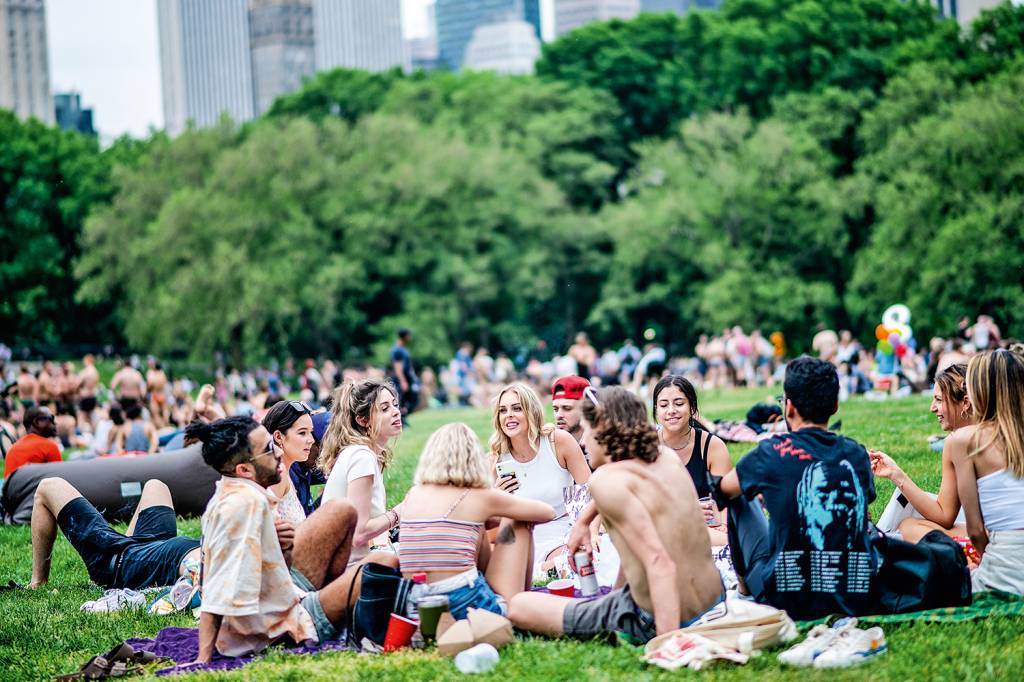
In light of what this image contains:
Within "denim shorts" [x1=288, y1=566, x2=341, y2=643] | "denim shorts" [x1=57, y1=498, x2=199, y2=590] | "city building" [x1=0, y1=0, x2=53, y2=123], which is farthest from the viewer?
"city building" [x1=0, y1=0, x2=53, y2=123]

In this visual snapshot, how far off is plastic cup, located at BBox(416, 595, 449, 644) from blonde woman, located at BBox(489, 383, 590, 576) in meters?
1.85

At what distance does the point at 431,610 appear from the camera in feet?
20.0

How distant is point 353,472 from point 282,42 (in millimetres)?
151295

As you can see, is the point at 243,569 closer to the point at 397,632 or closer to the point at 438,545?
the point at 397,632

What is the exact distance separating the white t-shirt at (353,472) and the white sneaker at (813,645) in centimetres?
270

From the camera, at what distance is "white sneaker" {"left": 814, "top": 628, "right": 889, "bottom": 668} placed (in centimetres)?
527

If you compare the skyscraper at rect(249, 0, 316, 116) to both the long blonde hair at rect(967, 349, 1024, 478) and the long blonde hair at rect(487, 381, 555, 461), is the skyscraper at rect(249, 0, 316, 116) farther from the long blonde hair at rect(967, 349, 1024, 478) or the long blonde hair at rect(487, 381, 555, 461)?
the long blonde hair at rect(967, 349, 1024, 478)

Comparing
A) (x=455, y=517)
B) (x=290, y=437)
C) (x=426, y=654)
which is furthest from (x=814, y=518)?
(x=290, y=437)

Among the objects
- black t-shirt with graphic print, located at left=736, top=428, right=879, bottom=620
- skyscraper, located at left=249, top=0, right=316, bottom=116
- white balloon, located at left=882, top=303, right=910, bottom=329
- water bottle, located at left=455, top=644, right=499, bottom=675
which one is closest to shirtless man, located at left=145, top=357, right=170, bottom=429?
white balloon, located at left=882, top=303, right=910, bottom=329

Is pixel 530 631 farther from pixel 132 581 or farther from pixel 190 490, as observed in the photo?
pixel 190 490

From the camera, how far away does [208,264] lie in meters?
42.4

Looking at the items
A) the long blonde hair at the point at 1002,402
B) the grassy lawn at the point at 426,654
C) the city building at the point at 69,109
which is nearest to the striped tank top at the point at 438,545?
the grassy lawn at the point at 426,654

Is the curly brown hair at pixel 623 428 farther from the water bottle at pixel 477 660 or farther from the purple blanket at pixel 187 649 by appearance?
the purple blanket at pixel 187 649

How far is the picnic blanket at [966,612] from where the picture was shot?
5.85 m
